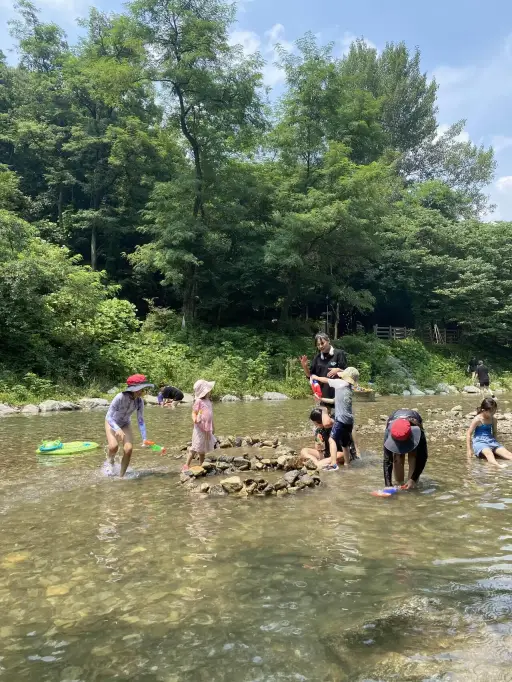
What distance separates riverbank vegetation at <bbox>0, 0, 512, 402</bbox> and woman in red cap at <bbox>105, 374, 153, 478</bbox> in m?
11.1

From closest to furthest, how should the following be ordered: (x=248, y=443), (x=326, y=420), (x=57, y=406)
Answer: (x=326, y=420) → (x=248, y=443) → (x=57, y=406)

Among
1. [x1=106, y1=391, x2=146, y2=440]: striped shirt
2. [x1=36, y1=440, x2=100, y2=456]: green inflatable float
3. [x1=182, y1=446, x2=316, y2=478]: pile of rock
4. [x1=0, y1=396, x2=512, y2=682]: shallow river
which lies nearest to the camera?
[x1=0, y1=396, x2=512, y2=682]: shallow river

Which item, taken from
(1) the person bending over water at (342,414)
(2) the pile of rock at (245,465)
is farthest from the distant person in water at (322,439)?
(2) the pile of rock at (245,465)

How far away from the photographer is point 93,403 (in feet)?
56.7

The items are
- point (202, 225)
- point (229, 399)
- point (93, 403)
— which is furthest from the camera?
point (202, 225)

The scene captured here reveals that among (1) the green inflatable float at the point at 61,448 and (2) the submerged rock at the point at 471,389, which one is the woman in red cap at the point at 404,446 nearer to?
(1) the green inflatable float at the point at 61,448

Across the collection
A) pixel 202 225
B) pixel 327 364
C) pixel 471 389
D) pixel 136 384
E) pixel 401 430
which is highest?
pixel 202 225

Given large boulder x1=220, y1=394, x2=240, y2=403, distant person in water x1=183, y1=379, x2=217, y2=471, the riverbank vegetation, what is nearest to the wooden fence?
the riverbank vegetation

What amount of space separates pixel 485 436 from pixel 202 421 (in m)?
5.16

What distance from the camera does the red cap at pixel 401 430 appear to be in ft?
21.5

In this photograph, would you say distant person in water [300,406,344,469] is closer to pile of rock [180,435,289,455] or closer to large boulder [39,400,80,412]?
pile of rock [180,435,289,455]

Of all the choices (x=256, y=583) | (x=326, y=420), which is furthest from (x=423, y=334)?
(x=256, y=583)

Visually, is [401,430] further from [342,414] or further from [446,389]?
[446,389]

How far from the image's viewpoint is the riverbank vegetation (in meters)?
21.1
